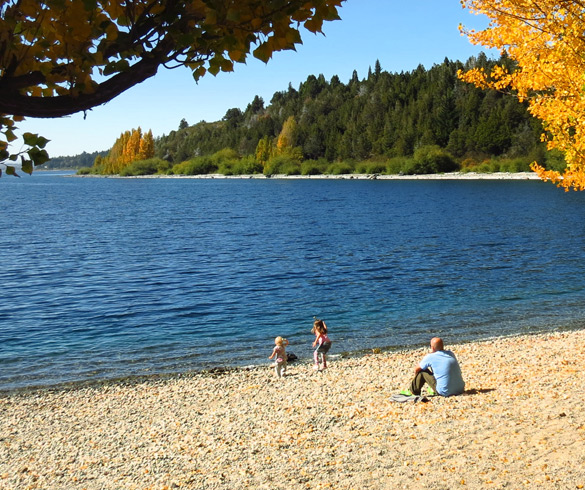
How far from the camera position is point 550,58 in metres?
11.3

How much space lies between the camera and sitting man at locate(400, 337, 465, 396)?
40.9 feet

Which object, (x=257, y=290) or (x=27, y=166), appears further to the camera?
(x=257, y=290)

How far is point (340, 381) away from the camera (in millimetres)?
15320

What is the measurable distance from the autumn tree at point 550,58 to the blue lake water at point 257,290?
→ 1035cm

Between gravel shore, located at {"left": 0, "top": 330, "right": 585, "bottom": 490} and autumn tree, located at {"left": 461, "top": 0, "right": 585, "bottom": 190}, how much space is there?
468 centimetres

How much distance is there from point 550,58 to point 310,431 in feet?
27.5

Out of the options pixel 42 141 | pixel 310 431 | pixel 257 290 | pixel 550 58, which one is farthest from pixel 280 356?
pixel 257 290

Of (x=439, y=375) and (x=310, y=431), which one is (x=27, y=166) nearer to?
(x=310, y=431)

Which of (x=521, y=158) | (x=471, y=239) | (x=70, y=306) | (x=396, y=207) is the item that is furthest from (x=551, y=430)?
(x=521, y=158)

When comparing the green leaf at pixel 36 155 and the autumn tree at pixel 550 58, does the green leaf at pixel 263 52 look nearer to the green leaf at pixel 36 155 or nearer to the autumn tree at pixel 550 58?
the green leaf at pixel 36 155

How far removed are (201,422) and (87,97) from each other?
1016 centimetres

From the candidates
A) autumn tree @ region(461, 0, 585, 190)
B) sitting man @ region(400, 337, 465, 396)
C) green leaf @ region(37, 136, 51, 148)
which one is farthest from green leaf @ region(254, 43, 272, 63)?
sitting man @ region(400, 337, 465, 396)

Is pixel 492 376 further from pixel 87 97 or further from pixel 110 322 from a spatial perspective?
pixel 110 322

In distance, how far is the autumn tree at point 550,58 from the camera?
10688mm
